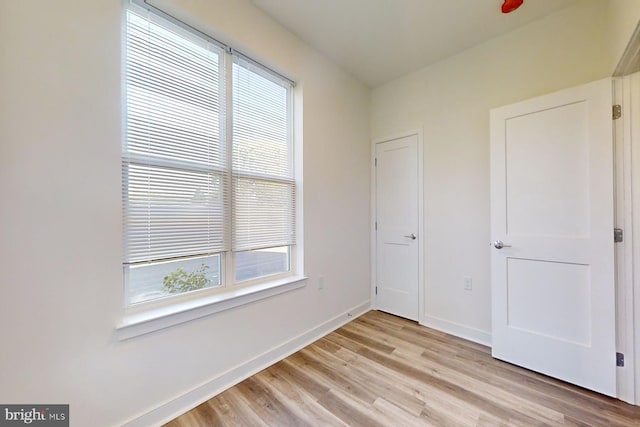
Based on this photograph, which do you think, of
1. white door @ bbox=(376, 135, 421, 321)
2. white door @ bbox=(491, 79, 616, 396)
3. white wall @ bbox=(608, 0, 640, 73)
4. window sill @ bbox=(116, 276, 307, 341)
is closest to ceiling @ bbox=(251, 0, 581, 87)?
white wall @ bbox=(608, 0, 640, 73)

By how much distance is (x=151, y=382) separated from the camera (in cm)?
142

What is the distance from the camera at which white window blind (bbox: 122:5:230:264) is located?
4.75ft

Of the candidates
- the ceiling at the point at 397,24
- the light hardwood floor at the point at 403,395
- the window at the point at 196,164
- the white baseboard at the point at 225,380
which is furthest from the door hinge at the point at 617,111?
the white baseboard at the point at 225,380

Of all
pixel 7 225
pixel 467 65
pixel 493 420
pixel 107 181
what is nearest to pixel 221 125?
pixel 107 181

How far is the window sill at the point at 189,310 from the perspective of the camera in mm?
1352

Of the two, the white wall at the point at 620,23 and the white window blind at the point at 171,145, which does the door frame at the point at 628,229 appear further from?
the white window blind at the point at 171,145

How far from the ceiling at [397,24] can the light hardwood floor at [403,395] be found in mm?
2868

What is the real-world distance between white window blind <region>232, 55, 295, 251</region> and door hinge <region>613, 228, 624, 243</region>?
7.74ft

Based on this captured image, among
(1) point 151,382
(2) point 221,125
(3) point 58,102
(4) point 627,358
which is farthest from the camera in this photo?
(2) point 221,125

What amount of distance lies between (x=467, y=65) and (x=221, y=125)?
8.03 feet

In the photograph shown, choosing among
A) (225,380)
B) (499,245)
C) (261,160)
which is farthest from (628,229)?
(225,380)

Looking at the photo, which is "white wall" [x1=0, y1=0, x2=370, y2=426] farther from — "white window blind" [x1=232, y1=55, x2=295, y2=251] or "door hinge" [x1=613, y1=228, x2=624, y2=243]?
"door hinge" [x1=613, y1=228, x2=624, y2=243]

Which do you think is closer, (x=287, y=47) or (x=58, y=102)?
(x=58, y=102)

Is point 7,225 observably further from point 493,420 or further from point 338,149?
point 493,420
